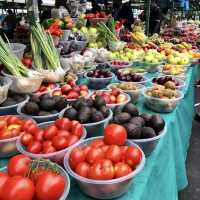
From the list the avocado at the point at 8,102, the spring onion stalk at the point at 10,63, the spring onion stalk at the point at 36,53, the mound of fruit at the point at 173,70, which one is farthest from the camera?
the mound of fruit at the point at 173,70

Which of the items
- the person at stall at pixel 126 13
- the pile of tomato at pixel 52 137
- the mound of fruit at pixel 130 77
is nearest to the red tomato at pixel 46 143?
the pile of tomato at pixel 52 137

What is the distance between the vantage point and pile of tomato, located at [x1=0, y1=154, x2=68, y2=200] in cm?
88

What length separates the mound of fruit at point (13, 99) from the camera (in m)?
1.77

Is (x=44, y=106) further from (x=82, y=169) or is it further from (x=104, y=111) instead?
(x=82, y=169)

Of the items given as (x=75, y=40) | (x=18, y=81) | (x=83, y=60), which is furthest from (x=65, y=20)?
(x=18, y=81)

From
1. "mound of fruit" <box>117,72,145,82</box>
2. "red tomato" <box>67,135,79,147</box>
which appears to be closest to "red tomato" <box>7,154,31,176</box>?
"red tomato" <box>67,135,79,147</box>

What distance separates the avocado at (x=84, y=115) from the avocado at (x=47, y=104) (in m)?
0.21

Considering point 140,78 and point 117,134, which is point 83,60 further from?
point 117,134

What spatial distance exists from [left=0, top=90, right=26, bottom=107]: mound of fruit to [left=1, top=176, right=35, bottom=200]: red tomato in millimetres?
918

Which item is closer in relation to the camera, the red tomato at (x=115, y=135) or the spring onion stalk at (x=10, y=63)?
the red tomato at (x=115, y=135)

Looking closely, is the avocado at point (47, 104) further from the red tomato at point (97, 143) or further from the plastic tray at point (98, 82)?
the plastic tray at point (98, 82)

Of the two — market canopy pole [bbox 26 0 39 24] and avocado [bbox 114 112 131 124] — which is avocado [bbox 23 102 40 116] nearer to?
avocado [bbox 114 112 131 124]

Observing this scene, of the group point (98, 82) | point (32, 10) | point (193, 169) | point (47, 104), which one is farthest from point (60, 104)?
point (193, 169)

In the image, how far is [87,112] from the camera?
1549 mm
